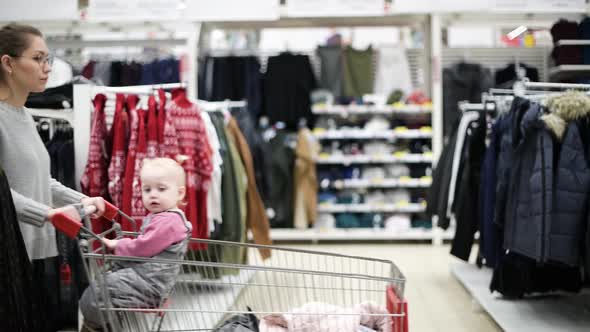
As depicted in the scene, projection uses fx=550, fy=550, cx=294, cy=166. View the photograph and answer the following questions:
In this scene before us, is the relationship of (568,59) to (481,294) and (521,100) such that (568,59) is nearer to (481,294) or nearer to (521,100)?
(521,100)

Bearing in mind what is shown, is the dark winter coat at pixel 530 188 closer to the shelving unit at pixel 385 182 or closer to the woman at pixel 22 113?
the woman at pixel 22 113

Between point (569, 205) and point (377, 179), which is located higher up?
point (569, 205)

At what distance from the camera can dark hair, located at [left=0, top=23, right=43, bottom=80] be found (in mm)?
1813

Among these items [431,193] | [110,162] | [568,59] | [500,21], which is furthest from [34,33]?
[500,21]

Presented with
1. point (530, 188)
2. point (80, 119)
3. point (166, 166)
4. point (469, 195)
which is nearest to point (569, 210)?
point (530, 188)

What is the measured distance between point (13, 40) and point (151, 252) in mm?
839

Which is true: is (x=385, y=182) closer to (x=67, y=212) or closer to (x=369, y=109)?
(x=369, y=109)

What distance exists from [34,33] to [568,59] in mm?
2944

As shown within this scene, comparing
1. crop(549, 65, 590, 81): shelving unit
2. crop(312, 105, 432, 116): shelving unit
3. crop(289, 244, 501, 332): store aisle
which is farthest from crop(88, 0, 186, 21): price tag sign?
crop(549, 65, 590, 81): shelving unit

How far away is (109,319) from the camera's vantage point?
160 centimetres

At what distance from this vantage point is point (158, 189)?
1828mm

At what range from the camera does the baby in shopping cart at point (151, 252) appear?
170 cm

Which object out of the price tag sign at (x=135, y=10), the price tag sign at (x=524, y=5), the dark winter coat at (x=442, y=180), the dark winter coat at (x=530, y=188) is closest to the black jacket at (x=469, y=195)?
the dark winter coat at (x=442, y=180)

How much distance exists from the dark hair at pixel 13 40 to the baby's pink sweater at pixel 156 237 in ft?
2.33
